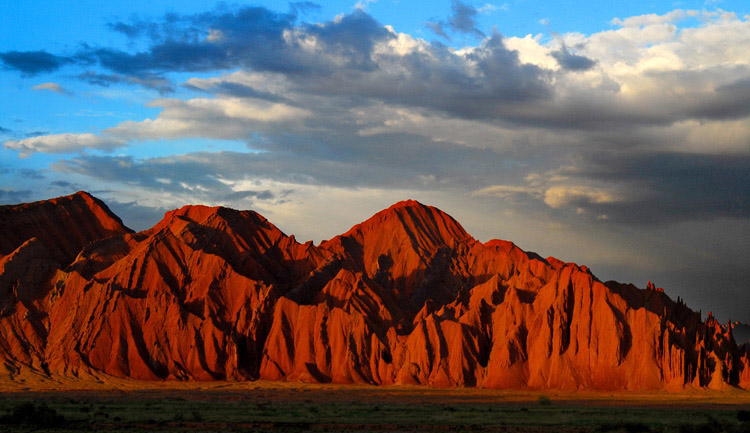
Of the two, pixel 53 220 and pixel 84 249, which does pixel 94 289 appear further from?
pixel 53 220

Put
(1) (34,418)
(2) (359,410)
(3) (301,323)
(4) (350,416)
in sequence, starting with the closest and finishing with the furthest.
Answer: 1. (1) (34,418)
2. (4) (350,416)
3. (2) (359,410)
4. (3) (301,323)

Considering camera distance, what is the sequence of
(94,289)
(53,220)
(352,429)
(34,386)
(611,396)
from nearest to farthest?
1. (352,429)
2. (611,396)
3. (34,386)
4. (94,289)
5. (53,220)

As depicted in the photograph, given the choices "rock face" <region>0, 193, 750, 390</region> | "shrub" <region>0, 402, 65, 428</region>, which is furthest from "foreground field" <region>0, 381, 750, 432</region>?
"rock face" <region>0, 193, 750, 390</region>

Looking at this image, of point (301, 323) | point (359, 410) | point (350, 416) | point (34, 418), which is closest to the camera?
point (34, 418)

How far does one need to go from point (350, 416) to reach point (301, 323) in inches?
2303

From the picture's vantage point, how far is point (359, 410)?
6606 cm

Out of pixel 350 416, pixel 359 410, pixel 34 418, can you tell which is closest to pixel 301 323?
pixel 359 410

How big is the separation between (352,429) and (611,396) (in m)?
47.4

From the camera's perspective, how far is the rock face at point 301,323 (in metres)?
104

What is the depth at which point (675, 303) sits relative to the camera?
394 ft

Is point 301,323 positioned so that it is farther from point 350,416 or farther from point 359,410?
point 350,416

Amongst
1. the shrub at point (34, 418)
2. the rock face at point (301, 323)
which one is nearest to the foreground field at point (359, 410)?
the shrub at point (34, 418)

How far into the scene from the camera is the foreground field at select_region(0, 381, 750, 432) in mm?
53031

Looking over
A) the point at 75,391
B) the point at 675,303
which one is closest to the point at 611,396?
the point at 675,303
